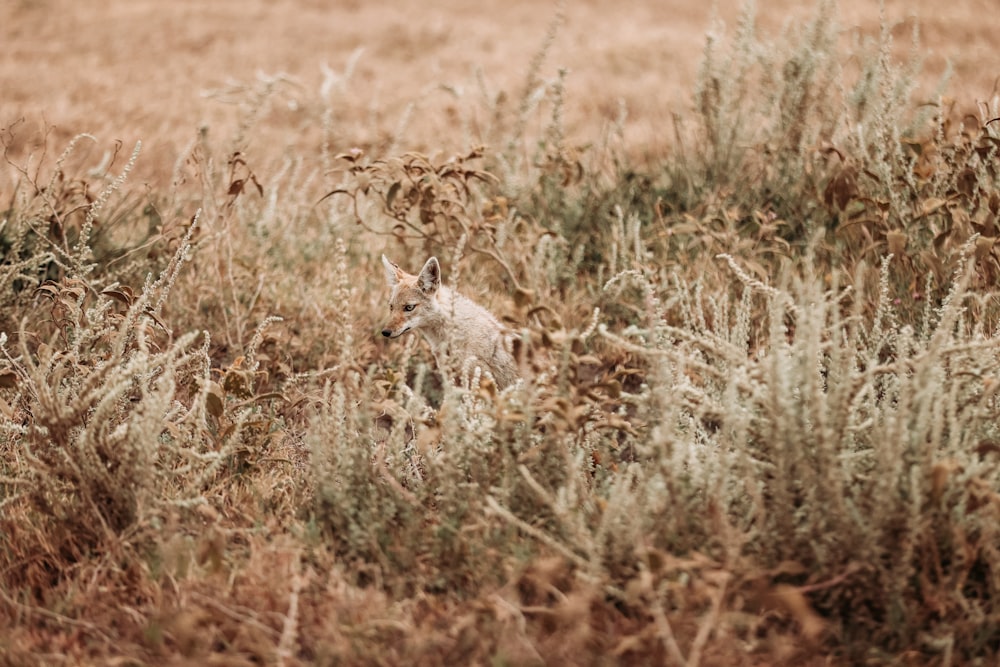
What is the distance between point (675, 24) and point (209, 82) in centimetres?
600

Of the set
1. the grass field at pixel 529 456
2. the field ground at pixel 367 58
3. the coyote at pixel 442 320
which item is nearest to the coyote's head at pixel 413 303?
the coyote at pixel 442 320

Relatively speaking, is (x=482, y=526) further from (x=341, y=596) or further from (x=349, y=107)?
(x=349, y=107)

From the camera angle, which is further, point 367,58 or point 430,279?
point 367,58

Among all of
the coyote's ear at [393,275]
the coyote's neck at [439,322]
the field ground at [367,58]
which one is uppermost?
the field ground at [367,58]

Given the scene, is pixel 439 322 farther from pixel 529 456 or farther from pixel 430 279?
pixel 529 456

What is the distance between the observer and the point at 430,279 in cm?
432

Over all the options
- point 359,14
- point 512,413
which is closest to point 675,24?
point 359,14

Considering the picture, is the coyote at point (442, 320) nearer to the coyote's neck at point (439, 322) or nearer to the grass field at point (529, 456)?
the coyote's neck at point (439, 322)

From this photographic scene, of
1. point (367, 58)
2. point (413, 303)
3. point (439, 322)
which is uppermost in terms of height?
point (367, 58)

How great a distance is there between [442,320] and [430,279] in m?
0.22

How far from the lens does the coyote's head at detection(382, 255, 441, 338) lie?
4309mm

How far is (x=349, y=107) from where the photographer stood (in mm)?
9344

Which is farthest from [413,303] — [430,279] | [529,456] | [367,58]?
[367,58]

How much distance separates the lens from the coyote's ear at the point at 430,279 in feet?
14.0
